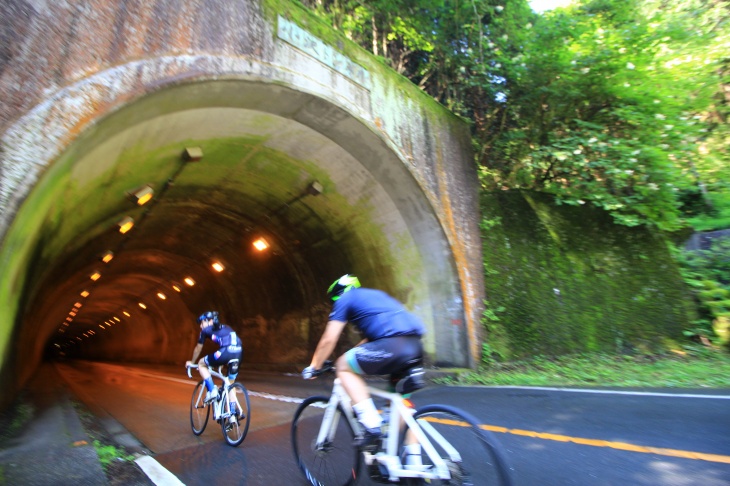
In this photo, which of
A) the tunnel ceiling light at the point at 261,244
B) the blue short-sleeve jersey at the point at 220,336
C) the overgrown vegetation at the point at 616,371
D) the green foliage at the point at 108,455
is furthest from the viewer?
the tunnel ceiling light at the point at 261,244

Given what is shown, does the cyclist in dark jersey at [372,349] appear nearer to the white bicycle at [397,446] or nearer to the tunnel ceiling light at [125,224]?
the white bicycle at [397,446]

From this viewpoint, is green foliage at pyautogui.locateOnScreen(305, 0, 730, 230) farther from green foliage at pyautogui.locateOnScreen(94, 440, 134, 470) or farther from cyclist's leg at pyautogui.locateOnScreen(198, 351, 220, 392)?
green foliage at pyautogui.locateOnScreen(94, 440, 134, 470)

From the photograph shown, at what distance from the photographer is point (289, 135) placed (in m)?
7.56

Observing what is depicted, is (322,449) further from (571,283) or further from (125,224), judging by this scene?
(125,224)

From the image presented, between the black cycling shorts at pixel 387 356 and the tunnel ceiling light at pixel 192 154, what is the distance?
579 centimetres

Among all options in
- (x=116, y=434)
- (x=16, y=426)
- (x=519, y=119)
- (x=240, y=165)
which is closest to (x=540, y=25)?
(x=519, y=119)

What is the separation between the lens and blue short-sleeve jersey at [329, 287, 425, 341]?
285 cm

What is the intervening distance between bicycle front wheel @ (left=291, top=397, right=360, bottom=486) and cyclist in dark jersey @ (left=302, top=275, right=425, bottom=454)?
382 millimetres

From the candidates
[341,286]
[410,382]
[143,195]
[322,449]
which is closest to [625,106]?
[341,286]

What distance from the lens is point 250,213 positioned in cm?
1033

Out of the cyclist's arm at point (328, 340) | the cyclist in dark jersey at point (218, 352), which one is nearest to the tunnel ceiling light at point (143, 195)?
the cyclist in dark jersey at point (218, 352)

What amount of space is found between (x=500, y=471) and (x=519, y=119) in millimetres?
10876

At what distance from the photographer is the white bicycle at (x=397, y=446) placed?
2430mm

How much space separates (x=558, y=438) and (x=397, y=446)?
216cm
